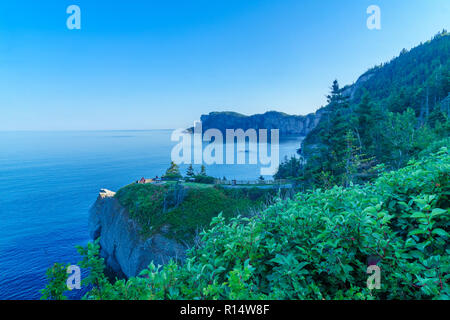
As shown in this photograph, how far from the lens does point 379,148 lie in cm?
3222

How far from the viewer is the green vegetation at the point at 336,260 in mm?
2223

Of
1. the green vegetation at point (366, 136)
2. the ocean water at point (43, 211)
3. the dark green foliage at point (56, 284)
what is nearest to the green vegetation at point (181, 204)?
the green vegetation at point (366, 136)

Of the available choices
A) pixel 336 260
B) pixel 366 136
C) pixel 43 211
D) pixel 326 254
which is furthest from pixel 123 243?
pixel 366 136

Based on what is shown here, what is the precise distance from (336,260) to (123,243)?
3006cm

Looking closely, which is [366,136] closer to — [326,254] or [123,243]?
[326,254]

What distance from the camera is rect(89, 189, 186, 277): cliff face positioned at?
891 inches

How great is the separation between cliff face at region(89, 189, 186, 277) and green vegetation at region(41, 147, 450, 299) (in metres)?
15.7

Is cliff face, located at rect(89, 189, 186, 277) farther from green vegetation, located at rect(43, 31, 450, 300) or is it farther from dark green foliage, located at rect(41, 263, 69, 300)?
dark green foliage, located at rect(41, 263, 69, 300)

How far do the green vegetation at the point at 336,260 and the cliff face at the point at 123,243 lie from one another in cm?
1573

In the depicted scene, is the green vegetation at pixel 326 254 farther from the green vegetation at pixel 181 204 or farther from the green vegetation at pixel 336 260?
the green vegetation at pixel 181 204

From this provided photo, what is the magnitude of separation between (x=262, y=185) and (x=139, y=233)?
20334 millimetres

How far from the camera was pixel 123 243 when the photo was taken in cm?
2669

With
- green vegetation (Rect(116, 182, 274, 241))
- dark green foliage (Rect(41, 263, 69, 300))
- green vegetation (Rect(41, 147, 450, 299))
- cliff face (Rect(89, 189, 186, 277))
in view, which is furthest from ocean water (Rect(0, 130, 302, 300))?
green vegetation (Rect(41, 147, 450, 299))
